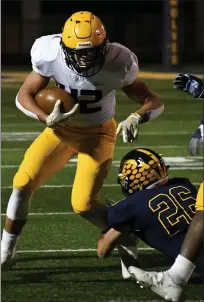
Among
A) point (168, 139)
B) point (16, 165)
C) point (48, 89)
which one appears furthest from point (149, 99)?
point (168, 139)

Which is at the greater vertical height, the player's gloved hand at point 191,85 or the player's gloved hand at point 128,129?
the player's gloved hand at point 191,85

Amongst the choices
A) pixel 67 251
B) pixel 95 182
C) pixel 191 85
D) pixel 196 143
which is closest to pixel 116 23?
pixel 67 251

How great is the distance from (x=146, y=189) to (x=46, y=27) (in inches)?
894

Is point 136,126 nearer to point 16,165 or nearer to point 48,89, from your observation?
point 48,89

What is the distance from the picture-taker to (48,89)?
5.41 metres

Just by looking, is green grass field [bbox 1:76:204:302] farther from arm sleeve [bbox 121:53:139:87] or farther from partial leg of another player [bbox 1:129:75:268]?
arm sleeve [bbox 121:53:139:87]

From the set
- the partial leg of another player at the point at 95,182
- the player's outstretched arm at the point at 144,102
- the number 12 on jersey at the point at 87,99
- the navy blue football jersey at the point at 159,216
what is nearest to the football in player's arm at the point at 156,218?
the navy blue football jersey at the point at 159,216

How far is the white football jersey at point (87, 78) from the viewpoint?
17.9 feet

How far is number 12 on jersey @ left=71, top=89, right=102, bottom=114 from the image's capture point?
18.0 ft

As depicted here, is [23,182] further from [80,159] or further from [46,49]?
[46,49]

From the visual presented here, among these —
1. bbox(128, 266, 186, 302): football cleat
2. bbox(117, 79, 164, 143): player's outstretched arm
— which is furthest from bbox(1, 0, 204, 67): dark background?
bbox(128, 266, 186, 302): football cleat

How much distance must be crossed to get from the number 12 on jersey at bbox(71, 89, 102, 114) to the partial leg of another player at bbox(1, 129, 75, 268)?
29 centimetres

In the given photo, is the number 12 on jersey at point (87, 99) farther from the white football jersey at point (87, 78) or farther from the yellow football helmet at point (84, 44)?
the yellow football helmet at point (84, 44)

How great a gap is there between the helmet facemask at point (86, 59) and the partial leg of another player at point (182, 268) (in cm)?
120
